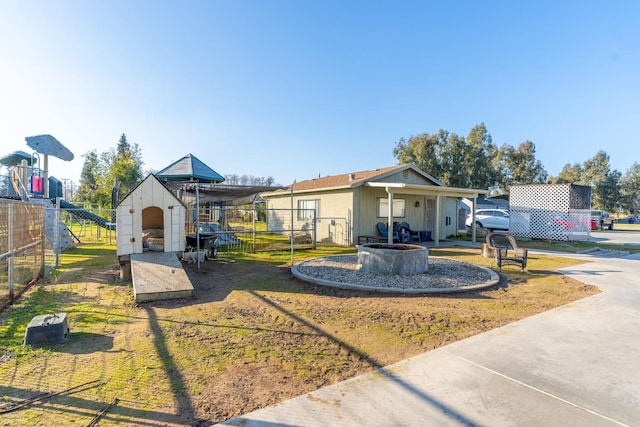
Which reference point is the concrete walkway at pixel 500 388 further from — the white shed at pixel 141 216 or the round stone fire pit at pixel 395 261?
the white shed at pixel 141 216

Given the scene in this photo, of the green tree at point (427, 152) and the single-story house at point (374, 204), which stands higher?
the green tree at point (427, 152)

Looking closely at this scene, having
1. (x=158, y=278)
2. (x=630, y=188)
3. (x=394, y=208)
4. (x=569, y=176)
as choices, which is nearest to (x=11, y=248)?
(x=158, y=278)

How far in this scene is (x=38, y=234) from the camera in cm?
821

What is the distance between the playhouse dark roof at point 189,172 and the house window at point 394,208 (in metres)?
8.32

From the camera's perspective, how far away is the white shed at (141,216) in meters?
8.35

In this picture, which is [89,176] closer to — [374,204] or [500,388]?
[374,204]

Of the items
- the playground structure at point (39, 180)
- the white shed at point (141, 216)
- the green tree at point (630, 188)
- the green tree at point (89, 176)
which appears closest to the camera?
the white shed at point (141, 216)

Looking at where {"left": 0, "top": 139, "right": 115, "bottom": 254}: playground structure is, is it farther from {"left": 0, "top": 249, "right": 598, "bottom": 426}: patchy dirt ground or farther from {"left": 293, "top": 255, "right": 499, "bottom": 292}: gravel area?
{"left": 293, "top": 255, "right": 499, "bottom": 292}: gravel area

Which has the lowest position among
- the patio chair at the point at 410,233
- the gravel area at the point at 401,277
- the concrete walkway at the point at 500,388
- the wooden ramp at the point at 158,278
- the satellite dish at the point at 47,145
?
the concrete walkway at the point at 500,388

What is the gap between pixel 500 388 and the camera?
3.16 m

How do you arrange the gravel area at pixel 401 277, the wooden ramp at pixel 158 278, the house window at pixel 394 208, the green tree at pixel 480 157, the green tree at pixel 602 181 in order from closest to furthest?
the wooden ramp at pixel 158 278 < the gravel area at pixel 401 277 < the house window at pixel 394 208 < the green tree at pixel 480 157 < the green tree at pixel 602 181

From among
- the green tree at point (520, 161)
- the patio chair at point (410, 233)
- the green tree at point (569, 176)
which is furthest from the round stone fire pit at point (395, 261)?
the green tree at point (569, 176)

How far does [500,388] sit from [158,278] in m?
6.41

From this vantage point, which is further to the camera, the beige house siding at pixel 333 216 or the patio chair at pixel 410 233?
the patio chair at pixel 410 233
